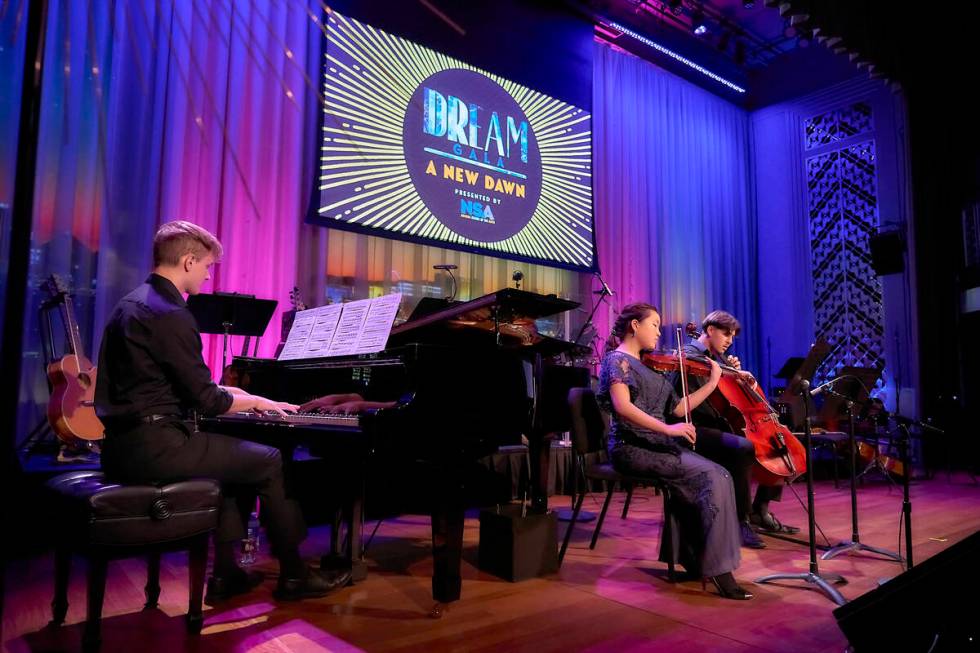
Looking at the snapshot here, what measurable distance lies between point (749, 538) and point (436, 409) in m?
2.40

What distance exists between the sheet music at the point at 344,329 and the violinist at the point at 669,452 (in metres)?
1.14

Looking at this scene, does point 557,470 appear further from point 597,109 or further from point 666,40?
point 666,40

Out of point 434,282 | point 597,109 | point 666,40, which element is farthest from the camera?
point 666,40

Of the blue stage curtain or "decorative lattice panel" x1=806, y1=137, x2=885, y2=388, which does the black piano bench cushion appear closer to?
the blue stage curtain

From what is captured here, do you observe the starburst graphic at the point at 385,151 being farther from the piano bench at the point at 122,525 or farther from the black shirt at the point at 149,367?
the piano bench at the point at 122,525

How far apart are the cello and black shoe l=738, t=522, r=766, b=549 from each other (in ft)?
1.04

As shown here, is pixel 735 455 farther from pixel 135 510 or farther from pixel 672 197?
pixel 672 197

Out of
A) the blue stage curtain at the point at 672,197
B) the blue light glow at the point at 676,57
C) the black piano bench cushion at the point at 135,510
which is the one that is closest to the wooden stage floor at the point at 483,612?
the black piano bench cushion at the point at 135,510

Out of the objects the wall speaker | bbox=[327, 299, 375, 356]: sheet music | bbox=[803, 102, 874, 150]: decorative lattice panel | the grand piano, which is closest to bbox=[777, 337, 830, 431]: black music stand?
the grand piano

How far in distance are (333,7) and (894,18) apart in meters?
4.59

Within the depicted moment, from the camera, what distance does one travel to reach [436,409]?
255 cm

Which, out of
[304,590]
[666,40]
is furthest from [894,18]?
[666,40]

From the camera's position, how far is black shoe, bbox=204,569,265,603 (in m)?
2.73

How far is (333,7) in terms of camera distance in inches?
221
